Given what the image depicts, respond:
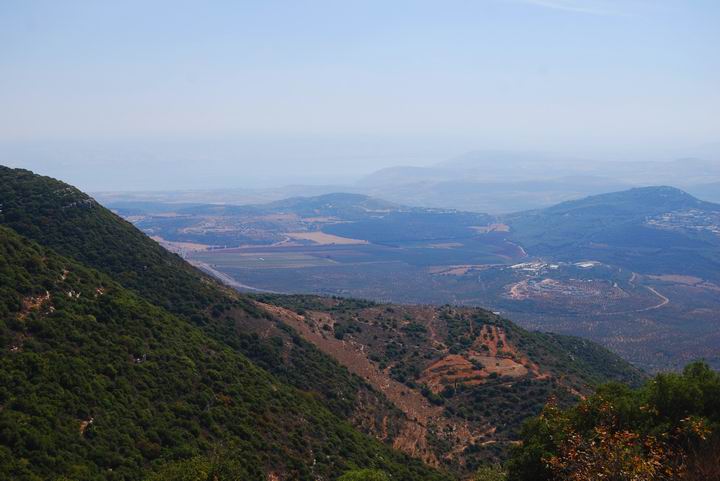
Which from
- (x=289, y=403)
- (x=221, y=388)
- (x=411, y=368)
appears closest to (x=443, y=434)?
(x=411, y=368)

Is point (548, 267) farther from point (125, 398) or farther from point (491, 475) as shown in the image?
point (125, 398)

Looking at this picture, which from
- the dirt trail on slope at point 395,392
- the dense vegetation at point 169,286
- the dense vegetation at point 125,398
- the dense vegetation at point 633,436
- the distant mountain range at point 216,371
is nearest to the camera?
the dense vegetation at point 633,436

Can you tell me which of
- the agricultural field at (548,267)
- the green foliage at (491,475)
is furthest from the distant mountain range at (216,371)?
the agricultural field at (548,267)

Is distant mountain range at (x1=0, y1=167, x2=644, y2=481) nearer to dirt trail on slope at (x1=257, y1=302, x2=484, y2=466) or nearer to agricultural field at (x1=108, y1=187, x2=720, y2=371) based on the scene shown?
dirt trail on slope at (x1=257, y1=302, x2=484, y2=466)

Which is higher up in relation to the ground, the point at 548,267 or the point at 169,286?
the point at 169,286

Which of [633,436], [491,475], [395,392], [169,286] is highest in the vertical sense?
[633,436]

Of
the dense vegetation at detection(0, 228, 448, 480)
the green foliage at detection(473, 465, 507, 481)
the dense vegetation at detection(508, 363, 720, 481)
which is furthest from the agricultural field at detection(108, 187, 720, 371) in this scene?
the dense vegetation at detection(0, 228, 448, 480)

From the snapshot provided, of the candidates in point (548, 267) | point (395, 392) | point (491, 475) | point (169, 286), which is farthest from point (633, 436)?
point (548, 267)

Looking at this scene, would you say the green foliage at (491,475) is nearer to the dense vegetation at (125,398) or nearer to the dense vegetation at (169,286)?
the dense vegetation at (125,398)
